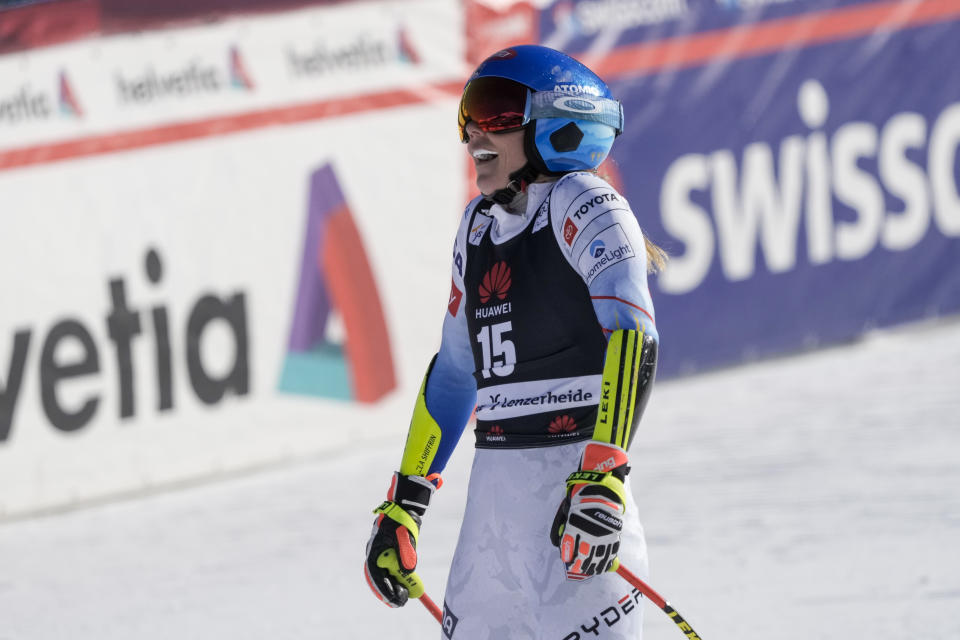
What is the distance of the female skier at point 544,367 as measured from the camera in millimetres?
2664

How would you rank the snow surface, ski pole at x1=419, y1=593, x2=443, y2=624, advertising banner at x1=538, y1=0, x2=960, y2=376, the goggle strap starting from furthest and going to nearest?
advertising banner at x1=538, y1=0, x2=960, y2=376
the snow surface
ski pole at x1=419, y1=593, x2=443, y2=624
the goggle strap

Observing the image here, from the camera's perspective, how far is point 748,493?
6762 millimetres

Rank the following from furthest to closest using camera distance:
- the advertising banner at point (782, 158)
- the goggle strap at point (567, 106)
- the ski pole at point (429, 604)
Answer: the advertising banner at point (782, 158), the ski pole at point (429, 604), the goggle strap at point (567, 106)

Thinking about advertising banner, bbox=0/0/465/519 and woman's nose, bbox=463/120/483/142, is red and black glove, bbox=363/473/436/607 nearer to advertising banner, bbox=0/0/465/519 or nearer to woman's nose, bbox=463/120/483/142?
woman's nose, bbox=463/120/483/142

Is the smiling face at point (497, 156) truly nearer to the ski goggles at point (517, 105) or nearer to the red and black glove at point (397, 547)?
the ski goggles at point (517, 105)

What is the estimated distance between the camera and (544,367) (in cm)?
286

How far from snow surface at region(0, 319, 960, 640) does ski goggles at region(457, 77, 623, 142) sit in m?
2.43

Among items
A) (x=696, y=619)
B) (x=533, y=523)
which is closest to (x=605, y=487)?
(x=533, y=523)

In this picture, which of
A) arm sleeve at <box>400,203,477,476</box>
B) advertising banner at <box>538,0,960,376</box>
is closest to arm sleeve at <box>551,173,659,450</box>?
arm sleeve at <box>400,203,477,476</box>

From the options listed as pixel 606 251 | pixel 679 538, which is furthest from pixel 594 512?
pixel 679 538

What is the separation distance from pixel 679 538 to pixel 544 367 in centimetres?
340

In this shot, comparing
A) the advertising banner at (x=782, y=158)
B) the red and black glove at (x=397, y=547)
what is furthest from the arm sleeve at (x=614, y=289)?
the advertising banner at (x=782, y=158)

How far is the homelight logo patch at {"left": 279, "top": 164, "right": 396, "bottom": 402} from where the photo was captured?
8.16 meters

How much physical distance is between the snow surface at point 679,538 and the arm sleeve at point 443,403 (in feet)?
6.23
